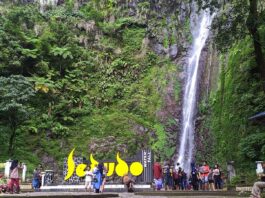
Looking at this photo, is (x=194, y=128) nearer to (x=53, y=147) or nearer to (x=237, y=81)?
(x=237, y=81)

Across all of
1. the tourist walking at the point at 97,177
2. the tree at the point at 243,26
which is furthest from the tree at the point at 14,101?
the tree at the point at 243,26

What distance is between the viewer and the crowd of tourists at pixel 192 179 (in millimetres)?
17870

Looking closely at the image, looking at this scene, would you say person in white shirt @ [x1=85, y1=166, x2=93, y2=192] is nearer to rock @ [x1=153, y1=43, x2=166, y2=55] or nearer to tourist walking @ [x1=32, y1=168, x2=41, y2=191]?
tourist walking @ [x1=32, y1=168, x2=41, y2=191]

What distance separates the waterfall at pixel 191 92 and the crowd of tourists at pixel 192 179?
5.33 metres

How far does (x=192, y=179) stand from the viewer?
60.3ft

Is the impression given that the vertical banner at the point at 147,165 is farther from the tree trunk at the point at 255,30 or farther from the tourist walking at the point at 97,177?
the tree trunk at the point at 255,30

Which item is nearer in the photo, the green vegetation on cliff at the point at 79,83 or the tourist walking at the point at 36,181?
the tourist walking at the point at 36,181

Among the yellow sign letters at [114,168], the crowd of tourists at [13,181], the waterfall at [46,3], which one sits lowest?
the crowd of tourists at [13,181]

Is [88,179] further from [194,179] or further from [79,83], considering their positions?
[79,83]

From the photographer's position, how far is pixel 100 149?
25766 millimetres

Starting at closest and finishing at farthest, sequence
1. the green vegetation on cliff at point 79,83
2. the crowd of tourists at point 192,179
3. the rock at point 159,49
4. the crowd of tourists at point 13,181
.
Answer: the crowd of tourists at point 13,181, the crowd of tourists at point 192,179, the green vegetation on cliff at point 79,83, the rock at point 159,49

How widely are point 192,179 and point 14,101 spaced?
12077mm

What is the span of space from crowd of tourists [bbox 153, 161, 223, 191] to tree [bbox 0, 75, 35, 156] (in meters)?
10.1

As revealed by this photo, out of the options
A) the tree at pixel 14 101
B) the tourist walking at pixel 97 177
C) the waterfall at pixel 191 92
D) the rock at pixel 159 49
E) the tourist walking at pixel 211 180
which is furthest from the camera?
the rock at pixel 159 49
